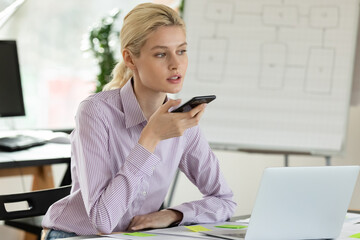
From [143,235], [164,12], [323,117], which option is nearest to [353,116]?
[323,117]

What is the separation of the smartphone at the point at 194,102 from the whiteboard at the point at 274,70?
1643 millimetres

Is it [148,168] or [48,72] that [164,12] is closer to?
[148,168]

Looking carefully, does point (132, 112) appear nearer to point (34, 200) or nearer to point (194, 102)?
point (194, 102)

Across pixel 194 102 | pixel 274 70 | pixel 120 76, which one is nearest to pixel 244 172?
pixel 274 70

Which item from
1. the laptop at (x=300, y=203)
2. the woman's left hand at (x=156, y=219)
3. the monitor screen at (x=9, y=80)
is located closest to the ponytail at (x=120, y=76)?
the woman's left hand at (x=156, y=219)

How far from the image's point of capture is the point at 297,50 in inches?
122

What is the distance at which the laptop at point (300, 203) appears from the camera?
1165 mm

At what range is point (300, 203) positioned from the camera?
121cm

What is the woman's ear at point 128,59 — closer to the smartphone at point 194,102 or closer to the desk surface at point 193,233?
the smartphone at point 194,102

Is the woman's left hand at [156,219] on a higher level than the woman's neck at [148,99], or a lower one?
lower

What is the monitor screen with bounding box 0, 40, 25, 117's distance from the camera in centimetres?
281

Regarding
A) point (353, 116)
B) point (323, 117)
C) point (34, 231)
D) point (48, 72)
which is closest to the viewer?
point (34, 231)

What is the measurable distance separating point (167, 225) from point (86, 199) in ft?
0.72

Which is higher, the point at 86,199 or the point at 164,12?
the point at 164,12
